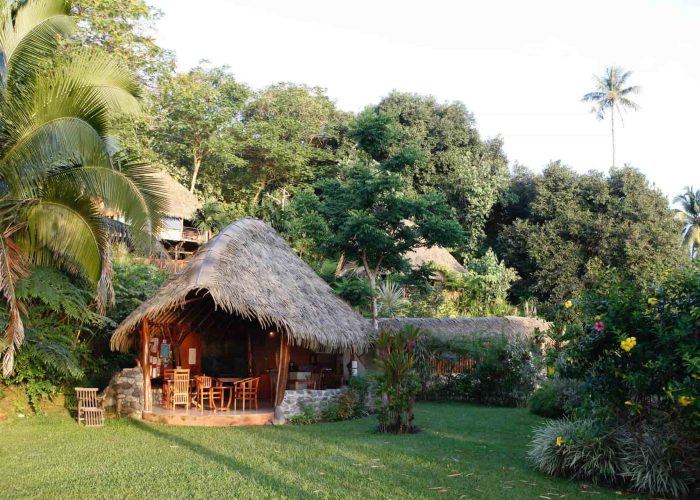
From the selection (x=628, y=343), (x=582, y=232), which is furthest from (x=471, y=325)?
(x=628, y=343)

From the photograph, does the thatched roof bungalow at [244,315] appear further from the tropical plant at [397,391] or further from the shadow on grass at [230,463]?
the shadow on grass at [230,463]

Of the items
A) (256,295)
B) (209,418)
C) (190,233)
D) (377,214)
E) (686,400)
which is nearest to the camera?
(686,400)

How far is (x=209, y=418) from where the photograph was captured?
12.0 m

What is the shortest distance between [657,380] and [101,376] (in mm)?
12047

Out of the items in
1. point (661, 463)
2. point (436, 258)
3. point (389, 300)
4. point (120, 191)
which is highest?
point (436, 258)

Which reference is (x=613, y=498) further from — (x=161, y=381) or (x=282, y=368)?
(x=161, y=381)

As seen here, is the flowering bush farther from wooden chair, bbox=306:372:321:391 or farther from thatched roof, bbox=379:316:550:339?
thatched roof, bbox=379:316:550:339

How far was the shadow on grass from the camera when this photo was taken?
7.02 meters

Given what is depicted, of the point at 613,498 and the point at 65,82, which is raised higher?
the point at 65,82

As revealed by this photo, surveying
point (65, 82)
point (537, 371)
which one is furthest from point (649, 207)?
point (65, 82)

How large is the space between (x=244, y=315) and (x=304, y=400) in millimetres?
2235

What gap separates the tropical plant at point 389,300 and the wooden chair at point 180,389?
8.72m

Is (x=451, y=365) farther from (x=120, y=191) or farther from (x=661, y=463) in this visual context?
(x=661, y=463)

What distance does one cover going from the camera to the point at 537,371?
16.7 metres
